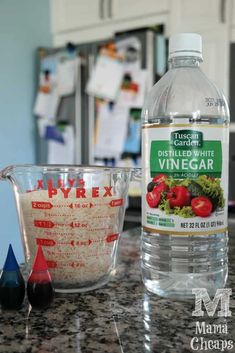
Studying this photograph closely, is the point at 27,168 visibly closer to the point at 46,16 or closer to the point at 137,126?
the point at 137,126

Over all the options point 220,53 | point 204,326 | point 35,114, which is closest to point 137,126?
point 220,53

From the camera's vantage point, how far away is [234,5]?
194 centimetres

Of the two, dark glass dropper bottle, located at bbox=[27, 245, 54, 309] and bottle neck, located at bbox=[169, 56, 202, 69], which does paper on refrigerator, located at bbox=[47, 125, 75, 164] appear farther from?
dark glass dropper bottle, located at bbox=[27, 245, 54, 309]

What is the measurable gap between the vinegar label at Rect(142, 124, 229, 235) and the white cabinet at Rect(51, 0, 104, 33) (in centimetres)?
203

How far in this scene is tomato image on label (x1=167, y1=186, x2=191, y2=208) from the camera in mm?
482

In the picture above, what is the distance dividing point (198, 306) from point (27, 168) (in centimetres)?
28

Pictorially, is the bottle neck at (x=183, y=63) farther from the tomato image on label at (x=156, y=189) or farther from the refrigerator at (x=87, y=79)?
the refrigerator at (x=87, y=79)

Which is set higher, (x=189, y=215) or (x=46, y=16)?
(x=46, y=16)

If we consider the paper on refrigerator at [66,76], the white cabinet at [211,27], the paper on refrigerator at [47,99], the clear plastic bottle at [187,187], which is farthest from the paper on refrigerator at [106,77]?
the clear plastic bottle at [187,187]

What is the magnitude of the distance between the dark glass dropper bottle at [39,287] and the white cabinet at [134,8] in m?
1.93

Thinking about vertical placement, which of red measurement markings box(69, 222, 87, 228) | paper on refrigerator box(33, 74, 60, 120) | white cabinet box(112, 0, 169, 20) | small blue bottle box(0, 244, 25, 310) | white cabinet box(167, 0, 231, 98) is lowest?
small blue bottle box(0, 244, 25, 310)

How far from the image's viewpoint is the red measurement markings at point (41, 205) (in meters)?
0.52

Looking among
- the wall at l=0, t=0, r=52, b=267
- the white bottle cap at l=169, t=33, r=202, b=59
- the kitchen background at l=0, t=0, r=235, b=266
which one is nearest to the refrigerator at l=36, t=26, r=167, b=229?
the kitchen background at l=0, t=0, r=235, b=266

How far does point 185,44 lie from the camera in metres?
0.52
